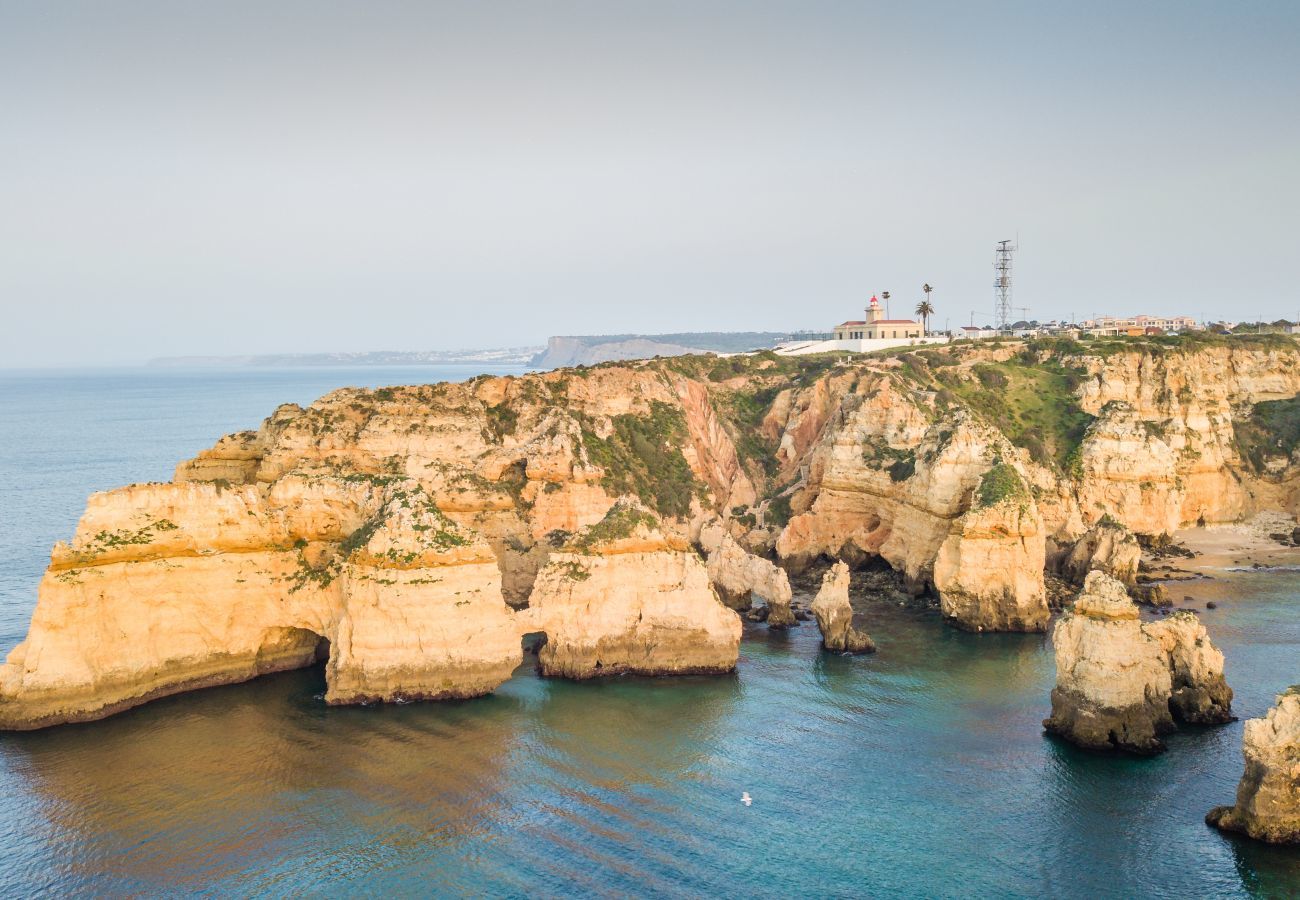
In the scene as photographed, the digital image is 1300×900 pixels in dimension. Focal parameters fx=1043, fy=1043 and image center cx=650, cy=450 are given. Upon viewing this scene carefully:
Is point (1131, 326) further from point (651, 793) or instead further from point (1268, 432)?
point (651, 793)

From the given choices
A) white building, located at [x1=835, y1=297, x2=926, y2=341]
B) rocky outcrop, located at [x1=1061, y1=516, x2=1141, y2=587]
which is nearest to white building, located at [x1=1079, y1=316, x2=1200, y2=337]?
white building, located at [x1=835, y1=297, x2=926, y2=341]

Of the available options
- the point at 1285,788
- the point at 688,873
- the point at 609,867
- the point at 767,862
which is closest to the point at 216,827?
the point at 609,867

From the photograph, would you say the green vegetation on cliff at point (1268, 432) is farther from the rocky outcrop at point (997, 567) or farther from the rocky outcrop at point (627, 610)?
the rocky outcrop at point (627, 610)

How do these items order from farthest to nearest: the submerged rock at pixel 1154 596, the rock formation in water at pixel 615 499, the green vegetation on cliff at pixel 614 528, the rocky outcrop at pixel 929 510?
the submerged rock at pixel 1154 596, the rocky outcrop at pixel 929 510, the green vegetation on cliff at pixel 614 528, the rock formation in water at pixel 615 499

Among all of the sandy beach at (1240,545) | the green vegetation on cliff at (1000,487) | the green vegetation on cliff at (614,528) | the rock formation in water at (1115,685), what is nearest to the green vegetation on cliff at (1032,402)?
the sandy beach at (1240,545)

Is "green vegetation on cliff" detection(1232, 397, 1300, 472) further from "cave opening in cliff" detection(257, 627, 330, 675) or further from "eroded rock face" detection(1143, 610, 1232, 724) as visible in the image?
→ "cave opening in cliff" detection(257, 627, 330, 675)

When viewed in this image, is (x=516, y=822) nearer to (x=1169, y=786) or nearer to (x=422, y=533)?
(x=422, y=533)
